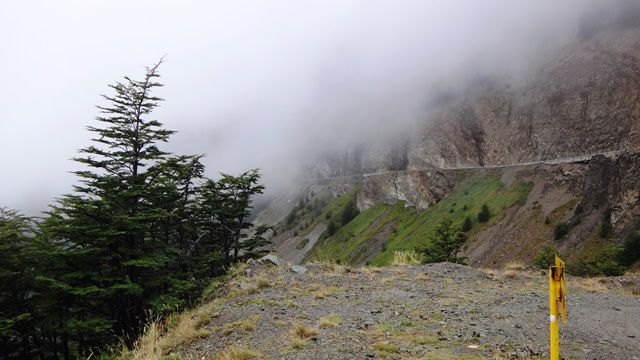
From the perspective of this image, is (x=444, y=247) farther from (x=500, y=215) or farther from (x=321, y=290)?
(x=500, y=215)

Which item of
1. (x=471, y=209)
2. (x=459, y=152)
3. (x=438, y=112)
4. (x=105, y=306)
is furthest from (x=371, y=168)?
(x=105, y=306)

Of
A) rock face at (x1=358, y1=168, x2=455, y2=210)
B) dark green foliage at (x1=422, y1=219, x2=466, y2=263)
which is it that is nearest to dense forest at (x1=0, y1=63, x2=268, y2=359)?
dark green foliage at (x1=422, y1=219, x2=466, y2=263)

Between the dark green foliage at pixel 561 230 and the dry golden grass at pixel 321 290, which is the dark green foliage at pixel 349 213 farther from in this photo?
the dry golden grass at pixel 321 290

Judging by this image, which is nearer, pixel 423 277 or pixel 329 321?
pixel 329 321

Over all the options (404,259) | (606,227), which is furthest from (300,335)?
(606,227)

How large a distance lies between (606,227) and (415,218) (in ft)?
201

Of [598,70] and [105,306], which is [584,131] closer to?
[598,70]

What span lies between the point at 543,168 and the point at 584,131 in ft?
47.6

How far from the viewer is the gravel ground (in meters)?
7.32

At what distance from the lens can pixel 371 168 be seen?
161 m

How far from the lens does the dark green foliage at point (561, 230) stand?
5153cm

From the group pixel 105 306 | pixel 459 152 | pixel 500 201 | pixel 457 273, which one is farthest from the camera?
pixel 459 152

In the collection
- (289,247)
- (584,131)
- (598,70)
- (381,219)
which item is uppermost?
(598,70)

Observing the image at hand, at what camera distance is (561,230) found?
170 ft
